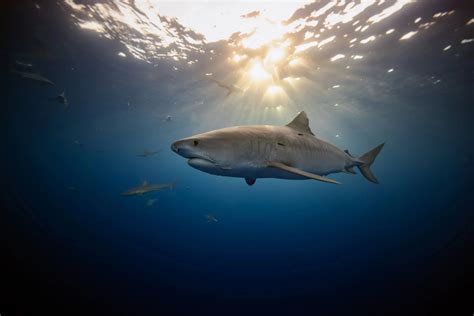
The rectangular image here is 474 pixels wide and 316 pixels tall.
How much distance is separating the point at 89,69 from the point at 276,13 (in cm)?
1504

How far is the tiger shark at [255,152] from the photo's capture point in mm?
2627

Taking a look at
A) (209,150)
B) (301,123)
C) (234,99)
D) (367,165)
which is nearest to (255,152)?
(209,150)

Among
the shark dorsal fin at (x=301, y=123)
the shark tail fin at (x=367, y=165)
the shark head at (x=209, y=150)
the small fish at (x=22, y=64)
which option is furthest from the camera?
the small fish at (x=22, y=64)

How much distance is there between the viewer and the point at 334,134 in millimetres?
39750

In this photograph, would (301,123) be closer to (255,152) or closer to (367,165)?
(255,152)

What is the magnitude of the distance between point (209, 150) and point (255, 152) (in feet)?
2.29

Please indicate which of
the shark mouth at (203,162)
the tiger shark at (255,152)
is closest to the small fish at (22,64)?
the tiger shark at (255,152)

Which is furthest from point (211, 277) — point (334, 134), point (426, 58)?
point (334, 134)

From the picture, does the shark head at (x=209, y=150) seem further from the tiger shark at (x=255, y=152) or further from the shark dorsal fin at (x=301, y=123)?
the shark dorsal fin at (x=301, y=123)

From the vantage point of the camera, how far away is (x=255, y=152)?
2.98 m

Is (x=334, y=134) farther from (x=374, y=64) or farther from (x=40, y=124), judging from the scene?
(x=40, y=124)

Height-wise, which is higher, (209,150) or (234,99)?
(234,99)

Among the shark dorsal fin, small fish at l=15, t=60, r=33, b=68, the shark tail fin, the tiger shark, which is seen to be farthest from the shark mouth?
small fish at l=15, t=60, r=33, b=68

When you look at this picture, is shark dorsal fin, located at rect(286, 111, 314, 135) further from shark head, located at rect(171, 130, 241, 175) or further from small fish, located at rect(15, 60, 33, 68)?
small fish, located at rect(15, 60, 33, 68)
